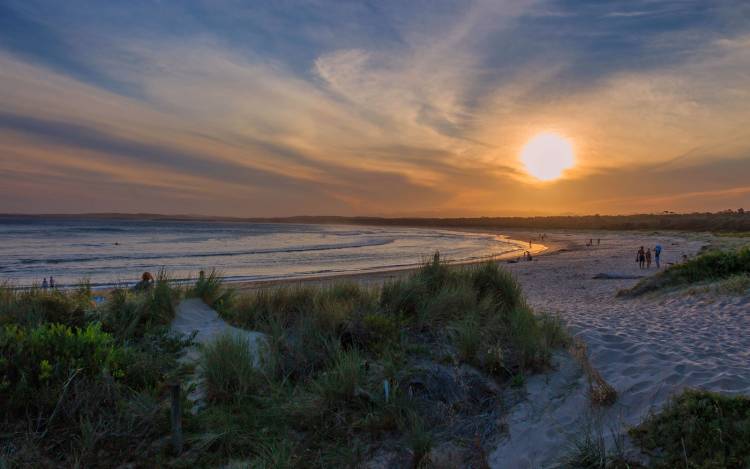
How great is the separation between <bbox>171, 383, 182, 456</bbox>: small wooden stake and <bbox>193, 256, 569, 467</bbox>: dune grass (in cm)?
25

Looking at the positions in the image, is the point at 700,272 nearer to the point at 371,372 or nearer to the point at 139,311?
the point at 371,372

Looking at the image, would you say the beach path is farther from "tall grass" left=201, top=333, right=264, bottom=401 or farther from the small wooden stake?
the small wooden stake

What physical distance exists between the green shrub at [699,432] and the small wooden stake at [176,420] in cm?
373

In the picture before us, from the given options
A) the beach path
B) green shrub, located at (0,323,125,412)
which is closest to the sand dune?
the beach path

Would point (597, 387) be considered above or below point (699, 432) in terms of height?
below

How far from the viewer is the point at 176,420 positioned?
3635 millimetres

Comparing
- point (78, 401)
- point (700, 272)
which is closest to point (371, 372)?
point (78, 401)

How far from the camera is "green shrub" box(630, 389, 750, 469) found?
3.01 meters

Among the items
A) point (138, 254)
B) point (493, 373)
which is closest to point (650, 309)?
point (493, 373)

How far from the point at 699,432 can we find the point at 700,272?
10.9 metres

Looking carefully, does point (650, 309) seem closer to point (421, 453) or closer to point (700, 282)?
point (700, 282)

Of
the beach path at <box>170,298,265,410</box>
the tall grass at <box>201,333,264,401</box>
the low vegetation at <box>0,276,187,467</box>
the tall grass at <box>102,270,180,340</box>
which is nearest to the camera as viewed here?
the low vegetation at <box>0,276,187,467</box>

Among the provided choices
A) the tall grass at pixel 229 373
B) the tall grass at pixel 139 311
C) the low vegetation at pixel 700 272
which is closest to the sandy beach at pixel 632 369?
the low vegetation at pixel 700 272

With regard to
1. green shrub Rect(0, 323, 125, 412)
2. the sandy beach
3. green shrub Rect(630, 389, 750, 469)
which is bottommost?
the sandy beach
